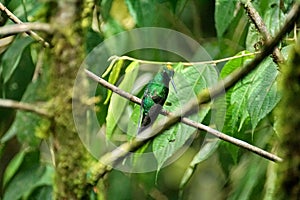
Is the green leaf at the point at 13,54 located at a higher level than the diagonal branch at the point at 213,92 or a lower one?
lower

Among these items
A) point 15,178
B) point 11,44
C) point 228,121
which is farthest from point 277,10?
point 15,178

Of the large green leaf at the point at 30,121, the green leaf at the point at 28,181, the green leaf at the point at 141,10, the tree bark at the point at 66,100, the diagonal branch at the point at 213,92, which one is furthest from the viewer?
the green leaf at the point at 28,181

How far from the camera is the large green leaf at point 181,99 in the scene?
1.31 m

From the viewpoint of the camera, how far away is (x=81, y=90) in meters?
1.05

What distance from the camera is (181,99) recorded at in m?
1.34

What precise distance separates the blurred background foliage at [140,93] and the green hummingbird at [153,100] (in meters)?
0.08

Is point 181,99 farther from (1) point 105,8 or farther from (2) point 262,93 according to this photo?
(1) point 105,8

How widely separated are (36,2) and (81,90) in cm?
65

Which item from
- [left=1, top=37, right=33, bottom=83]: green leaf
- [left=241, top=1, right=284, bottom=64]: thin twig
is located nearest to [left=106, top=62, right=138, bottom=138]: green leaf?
[left=241, top=1, right=284, bottom=64]: thin twig

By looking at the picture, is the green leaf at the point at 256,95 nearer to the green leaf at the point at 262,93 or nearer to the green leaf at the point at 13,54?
the green leaf at the point at 262,93

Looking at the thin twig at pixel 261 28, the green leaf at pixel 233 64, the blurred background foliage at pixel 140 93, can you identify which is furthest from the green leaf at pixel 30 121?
the thin twig at pixel 261 28

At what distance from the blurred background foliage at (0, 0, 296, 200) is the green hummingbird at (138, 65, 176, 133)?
0.08m

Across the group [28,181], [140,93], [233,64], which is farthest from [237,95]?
[28,181]

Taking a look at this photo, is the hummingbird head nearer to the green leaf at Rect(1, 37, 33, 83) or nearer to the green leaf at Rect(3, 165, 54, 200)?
the green leaf at Rect(1, 37, 33, 83)
